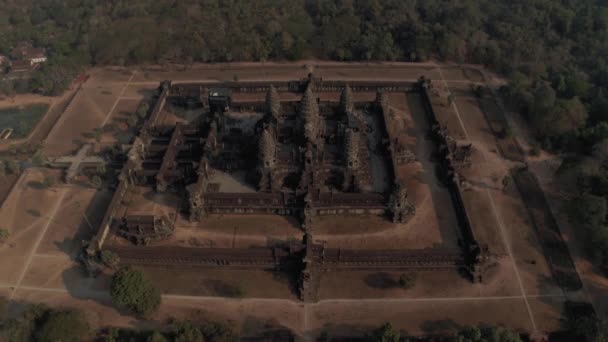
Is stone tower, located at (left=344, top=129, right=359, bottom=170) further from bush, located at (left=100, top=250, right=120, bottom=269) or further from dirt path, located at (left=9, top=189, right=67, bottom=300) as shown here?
dirt path, located at (left=9, top=189, right=67, bottom=300)

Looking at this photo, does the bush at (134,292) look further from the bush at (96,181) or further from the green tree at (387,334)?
the green tree at (387,334)

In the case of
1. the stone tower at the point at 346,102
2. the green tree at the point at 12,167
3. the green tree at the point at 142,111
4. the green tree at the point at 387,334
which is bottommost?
the green tree at the point at 387,334

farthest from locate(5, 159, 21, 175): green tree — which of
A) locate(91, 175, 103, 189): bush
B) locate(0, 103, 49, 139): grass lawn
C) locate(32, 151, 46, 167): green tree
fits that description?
locate(91, 175, 103, 189): bush

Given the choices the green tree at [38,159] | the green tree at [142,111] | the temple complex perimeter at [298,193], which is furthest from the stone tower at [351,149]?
the green tree at [38,159]

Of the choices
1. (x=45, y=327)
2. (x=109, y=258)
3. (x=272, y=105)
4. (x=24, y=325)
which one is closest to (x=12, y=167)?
(x=109, y=258)

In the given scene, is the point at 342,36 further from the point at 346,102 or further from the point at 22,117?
the point at 22,117

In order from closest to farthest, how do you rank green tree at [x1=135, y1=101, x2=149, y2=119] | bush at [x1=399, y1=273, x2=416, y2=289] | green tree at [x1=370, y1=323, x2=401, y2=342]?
green tree at [x1=370, y1=323, x2=401, y2=342] → bush at [x1=399, y1=273, x2=416, y2=289] → green tree at [x1=135, y1=101, x2=149, y2=119]
